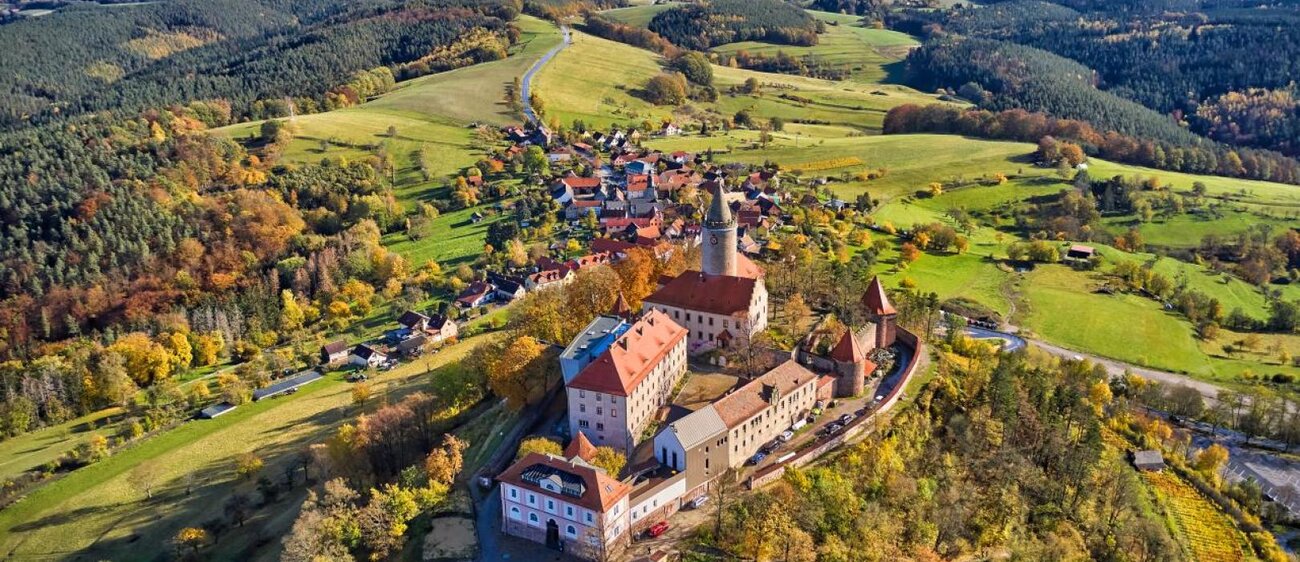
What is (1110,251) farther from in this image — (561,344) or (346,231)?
(346,231)

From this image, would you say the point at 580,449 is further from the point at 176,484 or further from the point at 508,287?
the point at 508,287

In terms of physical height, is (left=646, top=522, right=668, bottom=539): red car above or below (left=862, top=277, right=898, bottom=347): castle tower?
below

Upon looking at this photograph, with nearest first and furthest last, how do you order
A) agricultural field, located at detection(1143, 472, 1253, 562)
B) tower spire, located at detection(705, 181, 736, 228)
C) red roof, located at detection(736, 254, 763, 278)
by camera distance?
agricultural field, located at detection(1143, 472, 1253, 562), tower spire, located at detection(705, 181, 736, 228), red roof, located at detection(736, 254, 763, 278)

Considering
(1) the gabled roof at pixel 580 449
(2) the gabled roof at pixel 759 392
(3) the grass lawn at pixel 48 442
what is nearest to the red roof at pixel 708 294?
(2) the gabled roof at pixel 759 392

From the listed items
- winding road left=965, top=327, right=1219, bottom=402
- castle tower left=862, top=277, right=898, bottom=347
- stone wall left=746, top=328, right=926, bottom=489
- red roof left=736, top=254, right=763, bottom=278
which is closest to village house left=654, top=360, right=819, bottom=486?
stone wall left=746, top=328, right=926, bottom=489

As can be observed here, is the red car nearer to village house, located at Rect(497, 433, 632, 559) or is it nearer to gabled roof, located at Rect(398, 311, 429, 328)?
village house, located at Rect(497, 433, 632, 559)

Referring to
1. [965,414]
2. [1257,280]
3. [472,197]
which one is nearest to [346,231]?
[472,197]
